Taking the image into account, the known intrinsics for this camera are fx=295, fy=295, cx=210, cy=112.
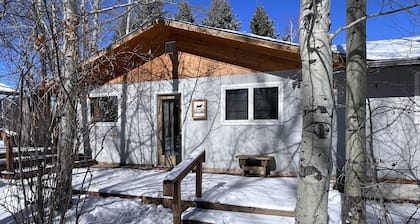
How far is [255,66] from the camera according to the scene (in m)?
6.85

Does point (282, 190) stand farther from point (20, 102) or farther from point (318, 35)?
point (20, 102)

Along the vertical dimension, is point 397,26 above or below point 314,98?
A: above

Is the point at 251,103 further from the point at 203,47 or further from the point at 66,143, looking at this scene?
the point at 66,143

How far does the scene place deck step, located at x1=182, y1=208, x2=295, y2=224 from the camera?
414 centimetres

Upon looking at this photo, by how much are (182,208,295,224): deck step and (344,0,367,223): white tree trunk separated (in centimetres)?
114

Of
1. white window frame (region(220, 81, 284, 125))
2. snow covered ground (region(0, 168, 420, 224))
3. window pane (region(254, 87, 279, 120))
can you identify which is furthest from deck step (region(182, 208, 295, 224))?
window pane (region(254, 87, 279, 120))

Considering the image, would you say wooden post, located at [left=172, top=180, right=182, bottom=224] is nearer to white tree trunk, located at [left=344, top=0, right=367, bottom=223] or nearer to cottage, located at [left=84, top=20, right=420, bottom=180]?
white tree trunk, located at [left=344, top=0, right=367, bottom=223]

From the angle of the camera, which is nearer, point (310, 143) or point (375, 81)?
point (310, 143)

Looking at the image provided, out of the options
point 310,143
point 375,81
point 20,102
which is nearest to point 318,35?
point 310,143

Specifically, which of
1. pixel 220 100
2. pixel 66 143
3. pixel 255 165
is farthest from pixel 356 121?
pixel 220 100

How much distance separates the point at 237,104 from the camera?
7.07m

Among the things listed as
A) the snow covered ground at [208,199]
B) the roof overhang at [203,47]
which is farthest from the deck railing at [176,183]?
the roof overhang at [203,47]

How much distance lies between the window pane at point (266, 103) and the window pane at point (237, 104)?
0.26m

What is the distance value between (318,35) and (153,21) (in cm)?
601
